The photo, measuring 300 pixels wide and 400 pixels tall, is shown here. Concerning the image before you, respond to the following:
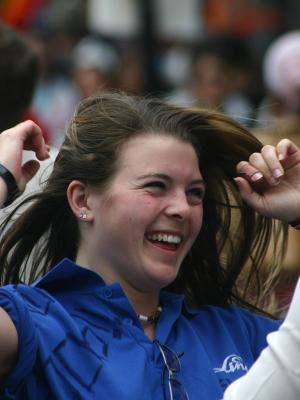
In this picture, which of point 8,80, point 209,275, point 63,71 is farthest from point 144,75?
point 209,275

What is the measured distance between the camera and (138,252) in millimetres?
4051

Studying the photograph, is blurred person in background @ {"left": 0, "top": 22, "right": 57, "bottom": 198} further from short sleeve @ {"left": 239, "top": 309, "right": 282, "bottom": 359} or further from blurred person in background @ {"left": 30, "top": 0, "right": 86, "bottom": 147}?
blurred person in background @ {"left": 30, "top": 0, "right": 86, "bottom": 147}

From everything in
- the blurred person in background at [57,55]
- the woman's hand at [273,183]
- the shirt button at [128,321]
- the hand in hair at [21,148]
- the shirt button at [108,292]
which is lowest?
the blurred person in background at [57,55]

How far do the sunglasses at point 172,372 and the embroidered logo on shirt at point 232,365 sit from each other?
140 millimetres

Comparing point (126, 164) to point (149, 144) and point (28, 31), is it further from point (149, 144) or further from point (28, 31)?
point (28, 31)

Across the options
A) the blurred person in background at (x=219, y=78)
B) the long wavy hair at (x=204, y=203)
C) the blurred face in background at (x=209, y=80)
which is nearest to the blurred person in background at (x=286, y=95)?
the blurred person in background at (x=219, y=78)

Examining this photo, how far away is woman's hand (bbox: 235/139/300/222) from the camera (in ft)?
13.8

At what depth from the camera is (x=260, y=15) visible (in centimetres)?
1454

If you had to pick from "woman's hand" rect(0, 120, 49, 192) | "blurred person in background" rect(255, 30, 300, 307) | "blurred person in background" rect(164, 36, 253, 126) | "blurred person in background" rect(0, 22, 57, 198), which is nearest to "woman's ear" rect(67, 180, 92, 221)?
"woman's hand" rect(0, 120, 49, 192)

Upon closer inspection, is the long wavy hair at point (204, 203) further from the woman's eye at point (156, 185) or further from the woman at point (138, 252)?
the woman's eye at point (156, 185)

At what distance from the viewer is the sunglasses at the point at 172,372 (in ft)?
12.6

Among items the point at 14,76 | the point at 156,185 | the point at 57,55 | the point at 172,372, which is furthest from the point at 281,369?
the point at 57,55

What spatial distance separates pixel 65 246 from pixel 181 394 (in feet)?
2.33

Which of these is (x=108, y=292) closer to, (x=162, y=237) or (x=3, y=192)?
(x=162, y=237)
